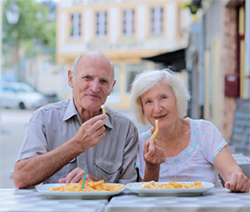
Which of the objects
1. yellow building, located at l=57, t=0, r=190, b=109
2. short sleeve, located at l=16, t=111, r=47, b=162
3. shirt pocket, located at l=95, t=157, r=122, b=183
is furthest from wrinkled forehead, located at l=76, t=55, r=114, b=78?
yellow building, located at l=57, t=0, r=190, b=109

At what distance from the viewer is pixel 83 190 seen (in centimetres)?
200

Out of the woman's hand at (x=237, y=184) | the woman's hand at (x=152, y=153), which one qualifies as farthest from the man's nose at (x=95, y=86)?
the woman's hand at (x=237, y=184)

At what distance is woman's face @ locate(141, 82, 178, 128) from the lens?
2861mm

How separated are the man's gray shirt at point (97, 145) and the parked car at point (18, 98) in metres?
27.0

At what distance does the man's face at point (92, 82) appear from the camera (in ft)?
9.20

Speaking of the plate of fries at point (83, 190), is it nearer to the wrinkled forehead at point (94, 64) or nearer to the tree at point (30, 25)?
the wrinkled forehead at point (94, 64)

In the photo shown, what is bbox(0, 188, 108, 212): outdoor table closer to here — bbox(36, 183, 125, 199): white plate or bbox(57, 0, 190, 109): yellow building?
bbox(36, 183, 125, 199): white plate

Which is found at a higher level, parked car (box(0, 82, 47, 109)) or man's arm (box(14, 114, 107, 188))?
man's arm (box(14, 114, 107, 188))

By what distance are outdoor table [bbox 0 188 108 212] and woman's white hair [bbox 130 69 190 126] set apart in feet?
3.50

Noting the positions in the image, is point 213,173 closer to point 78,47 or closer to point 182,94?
point 182,94

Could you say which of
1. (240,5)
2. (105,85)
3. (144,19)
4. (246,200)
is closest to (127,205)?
(246,200)

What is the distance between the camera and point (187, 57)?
14508mm

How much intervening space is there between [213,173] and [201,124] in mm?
342

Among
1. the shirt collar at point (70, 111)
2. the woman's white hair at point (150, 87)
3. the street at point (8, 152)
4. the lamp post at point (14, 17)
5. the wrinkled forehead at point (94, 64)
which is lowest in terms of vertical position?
the street at point (8, 152)
